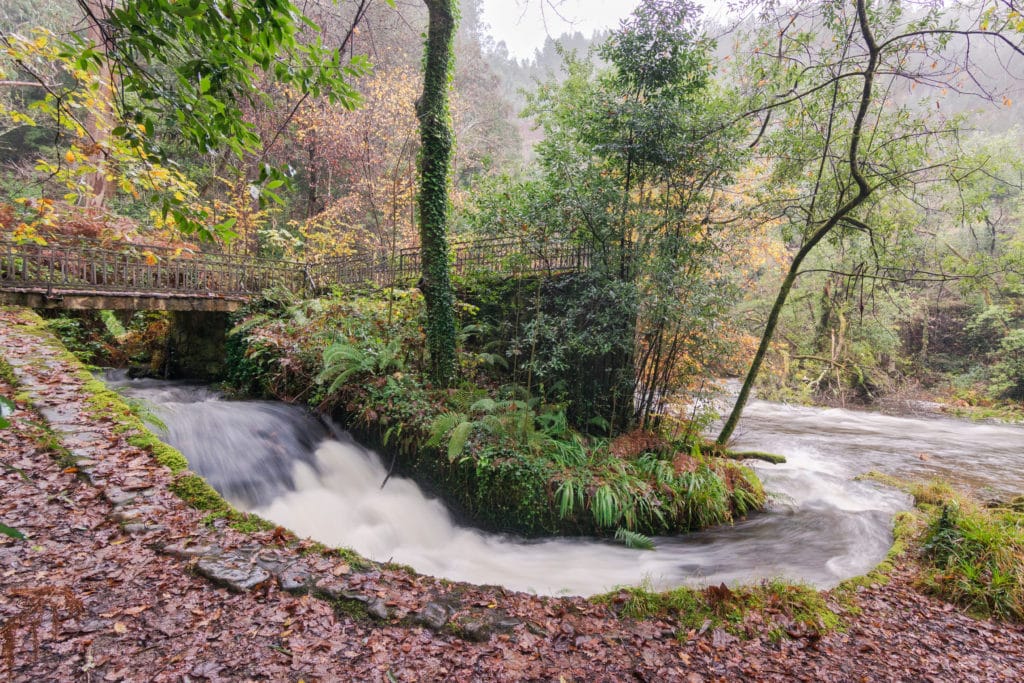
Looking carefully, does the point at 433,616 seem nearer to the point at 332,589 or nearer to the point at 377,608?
the point at 377,608

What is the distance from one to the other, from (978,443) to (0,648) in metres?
16.6

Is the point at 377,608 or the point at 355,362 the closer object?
the point at 377,608

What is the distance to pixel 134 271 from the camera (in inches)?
415

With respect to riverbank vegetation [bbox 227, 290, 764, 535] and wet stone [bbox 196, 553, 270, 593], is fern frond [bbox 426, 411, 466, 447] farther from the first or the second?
wet stone [bbox 196, 553, 270, 593]

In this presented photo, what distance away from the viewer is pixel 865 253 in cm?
784

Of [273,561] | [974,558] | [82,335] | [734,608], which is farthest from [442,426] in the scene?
[82,335]

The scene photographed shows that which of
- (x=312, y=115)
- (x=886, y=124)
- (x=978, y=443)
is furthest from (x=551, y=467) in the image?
(x=312, y=115)

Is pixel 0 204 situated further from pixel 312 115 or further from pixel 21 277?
pixel 312 115

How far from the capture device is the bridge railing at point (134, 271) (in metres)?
9.35

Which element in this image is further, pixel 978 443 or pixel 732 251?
pixel 978 443

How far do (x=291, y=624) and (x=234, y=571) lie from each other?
23.8 inches

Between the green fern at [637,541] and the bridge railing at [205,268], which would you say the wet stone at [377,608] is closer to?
the green fern at [637,541]

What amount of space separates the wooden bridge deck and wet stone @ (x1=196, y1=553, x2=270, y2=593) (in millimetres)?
5841

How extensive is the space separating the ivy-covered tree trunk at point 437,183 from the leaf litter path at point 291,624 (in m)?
4.59
